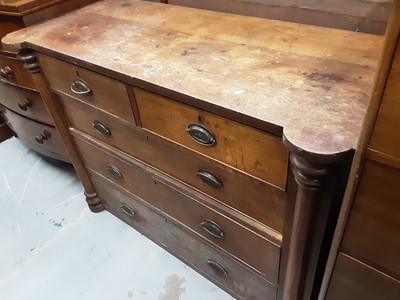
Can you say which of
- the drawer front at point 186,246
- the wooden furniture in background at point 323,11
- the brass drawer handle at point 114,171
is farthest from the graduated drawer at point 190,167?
the wooden furniture in background at point 323,11

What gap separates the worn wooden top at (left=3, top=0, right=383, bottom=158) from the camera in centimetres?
66

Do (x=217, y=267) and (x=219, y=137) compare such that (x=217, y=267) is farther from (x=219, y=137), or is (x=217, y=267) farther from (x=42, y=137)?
(x=42, y=137)

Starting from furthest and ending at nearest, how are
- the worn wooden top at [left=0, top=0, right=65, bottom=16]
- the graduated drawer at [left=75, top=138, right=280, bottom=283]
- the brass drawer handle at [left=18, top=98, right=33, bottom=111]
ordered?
the brass drawer handle at [left=18, top=98, right=33, bottom=111] → the worn wooden top at [left=0, top=0, right=65, bottom=16] → the graduated drawer at [left=75, top=138, right=280, bottom=283]

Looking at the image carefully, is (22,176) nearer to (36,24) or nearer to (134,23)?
(36,24)

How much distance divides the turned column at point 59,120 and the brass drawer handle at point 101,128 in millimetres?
235

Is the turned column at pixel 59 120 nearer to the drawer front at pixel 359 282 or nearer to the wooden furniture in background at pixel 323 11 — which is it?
the wooden furniture in background at pixel 323 11

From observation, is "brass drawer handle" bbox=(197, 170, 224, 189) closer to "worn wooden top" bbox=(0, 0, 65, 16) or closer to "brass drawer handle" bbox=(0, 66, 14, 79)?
"worn wooden top" bbox=(0, 0, 65, 16)

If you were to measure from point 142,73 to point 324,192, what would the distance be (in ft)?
1.70

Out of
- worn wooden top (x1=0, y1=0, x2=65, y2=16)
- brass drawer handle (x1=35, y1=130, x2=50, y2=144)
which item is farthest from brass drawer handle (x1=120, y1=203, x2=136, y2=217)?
worn wooden top (x1=0, y1=0, x2=65, y2=16)

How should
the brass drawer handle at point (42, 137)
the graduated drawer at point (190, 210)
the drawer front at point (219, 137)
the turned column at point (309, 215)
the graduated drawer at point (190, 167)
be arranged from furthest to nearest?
1. the brass drawer handle at point (42, 137)
2. the graduated drawer at point (190, 210)
3. the graduated drawer at point (190, 167)
4. the drawer front at point (219, 137)
5. the turned column at point (309, 215)

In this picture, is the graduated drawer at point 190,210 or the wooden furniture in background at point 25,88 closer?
the graduated drawer at point 190,210

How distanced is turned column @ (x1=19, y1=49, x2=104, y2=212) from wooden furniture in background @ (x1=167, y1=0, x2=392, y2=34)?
2.21ft

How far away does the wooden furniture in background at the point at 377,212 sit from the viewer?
0.45m

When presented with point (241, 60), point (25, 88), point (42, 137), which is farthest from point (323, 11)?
point (42, 137)
